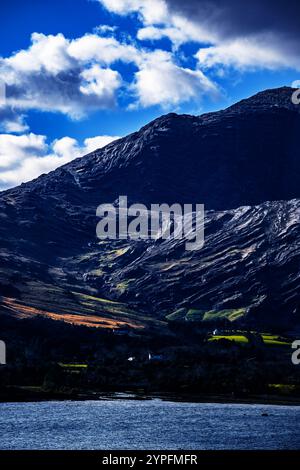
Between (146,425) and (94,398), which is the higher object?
(94,398)

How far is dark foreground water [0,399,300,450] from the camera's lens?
13162 cm

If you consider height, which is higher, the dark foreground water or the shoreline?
the shoreline

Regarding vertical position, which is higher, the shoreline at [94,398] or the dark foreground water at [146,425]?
the shoreline at [94,398]

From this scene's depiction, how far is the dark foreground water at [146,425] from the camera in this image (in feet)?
432

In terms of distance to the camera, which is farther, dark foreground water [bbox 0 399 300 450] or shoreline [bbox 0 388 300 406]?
shoreline [bbox 0 388 300 406]

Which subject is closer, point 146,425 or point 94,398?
point 146,425

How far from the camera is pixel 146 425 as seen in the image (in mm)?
151750

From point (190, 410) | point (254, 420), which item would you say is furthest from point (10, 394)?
point (254, 420)

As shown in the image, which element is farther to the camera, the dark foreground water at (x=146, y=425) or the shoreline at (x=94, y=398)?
the shoreline at (x=94, y=398)
